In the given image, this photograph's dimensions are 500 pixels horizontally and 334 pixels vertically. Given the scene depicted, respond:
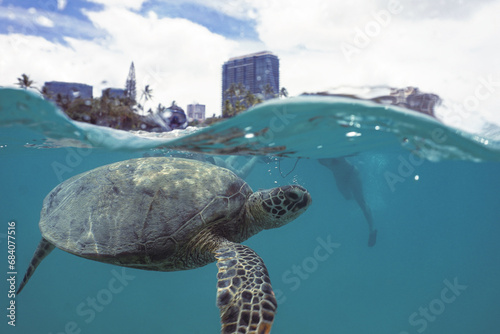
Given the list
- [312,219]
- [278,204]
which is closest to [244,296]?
[278,204]

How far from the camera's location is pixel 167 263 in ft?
14.8

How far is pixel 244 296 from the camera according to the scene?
10.2 feet

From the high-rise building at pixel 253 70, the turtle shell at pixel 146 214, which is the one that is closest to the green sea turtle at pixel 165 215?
the turtle shell at pixel 146 214

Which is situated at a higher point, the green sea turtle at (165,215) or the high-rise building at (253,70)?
the high-rise building at (253,70)

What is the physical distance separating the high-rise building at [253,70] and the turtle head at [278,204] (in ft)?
101

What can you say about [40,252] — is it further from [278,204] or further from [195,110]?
[195,110]

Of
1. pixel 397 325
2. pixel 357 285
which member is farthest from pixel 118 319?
pixel 357 285

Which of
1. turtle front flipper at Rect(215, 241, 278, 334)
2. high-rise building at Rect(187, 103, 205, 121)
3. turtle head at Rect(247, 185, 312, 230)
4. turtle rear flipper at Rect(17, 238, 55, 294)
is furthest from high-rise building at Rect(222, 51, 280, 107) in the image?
turtle front flipper at Rect(215, 241, 278, 334)

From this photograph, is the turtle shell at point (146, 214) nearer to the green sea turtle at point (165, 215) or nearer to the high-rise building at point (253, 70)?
the green sea turtle at point (165, 215)

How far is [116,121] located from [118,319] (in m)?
9.53

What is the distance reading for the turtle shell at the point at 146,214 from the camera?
421 centimetres

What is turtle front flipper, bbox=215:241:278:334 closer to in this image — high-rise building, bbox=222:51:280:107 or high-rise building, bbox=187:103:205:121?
high-rise building, bbox=187:103:205:121

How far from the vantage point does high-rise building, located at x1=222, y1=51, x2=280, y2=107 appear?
36.4 metres

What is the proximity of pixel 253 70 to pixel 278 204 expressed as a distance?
37480mm
